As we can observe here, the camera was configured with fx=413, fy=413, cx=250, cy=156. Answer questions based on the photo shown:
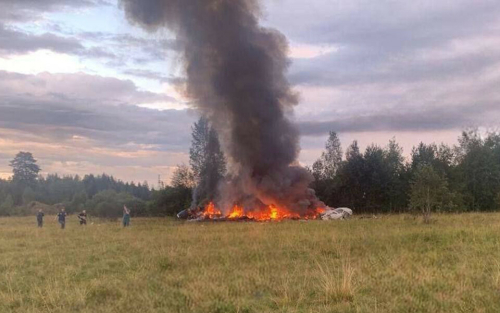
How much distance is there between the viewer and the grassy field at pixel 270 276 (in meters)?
8.11

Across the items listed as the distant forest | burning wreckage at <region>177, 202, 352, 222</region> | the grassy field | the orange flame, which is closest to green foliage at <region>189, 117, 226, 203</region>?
the distant forest

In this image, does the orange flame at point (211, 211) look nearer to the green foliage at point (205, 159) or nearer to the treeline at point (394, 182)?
the green foliage at point (205, 159)

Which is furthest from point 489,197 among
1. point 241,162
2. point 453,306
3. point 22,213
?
point 22,213

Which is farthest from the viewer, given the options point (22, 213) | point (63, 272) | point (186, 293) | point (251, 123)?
point (22, 213)

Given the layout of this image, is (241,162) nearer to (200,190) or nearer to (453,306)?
(200,190)

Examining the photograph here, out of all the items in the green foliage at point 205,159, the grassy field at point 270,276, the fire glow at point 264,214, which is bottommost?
the fire glow at point 264,214

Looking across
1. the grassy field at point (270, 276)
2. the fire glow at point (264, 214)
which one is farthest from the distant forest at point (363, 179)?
the grassy field at point (270, 276)

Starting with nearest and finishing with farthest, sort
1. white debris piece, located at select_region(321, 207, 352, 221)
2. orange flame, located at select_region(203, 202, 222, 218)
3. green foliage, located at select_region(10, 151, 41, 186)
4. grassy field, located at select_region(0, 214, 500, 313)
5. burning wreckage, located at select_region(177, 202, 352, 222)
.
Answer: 1. grassy field, located at select_region(0, 214, 500, 313)
2. white debris piece, located at select_region(321, 207, 352, 221)
3. burning wreckage, located at select_region(177, 202, 352, 222)
4. orange flame, located at select_region(203, 202, 222, 218)
5. green foliage, located at select_region(10, 151, 41, 186)

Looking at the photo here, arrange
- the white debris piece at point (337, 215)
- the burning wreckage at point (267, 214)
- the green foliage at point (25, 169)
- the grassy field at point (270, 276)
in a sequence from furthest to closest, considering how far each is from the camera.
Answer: the green foliage at point (25, 169) → the burning wreckage at point (267, 214) → the white debris piece at point (337, 215) → the grassy field at point (270, 276)

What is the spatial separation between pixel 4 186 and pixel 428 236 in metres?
120

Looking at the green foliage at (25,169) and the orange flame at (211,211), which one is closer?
the orange flame at (211,211)

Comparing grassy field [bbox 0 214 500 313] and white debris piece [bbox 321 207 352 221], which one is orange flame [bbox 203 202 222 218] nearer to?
white debris piece [bbox 321 207 352 221]

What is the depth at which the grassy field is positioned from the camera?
8.11 m

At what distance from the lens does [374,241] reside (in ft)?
54.6
